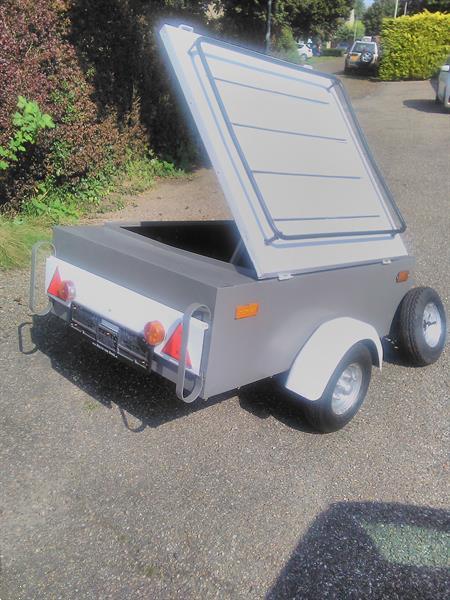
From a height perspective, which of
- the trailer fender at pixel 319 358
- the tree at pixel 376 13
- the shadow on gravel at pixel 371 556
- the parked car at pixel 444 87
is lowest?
the shadow on gravel at pixel 371 556

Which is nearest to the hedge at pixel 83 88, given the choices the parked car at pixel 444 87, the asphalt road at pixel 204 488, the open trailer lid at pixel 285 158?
the asphalt road at pixel 204 488

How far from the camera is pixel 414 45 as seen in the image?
24.1m

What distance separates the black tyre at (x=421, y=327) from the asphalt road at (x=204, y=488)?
0.57ft

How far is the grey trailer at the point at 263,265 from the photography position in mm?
2955

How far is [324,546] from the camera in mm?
2762

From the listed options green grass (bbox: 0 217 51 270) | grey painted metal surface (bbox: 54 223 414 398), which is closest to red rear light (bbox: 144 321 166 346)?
grey painted metal surface (bbox: 54 223 414 398)

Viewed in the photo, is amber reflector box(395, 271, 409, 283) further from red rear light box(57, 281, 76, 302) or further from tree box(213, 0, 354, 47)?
tree box(213, 0, 354, 47)

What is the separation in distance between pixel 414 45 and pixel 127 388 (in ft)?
80.4

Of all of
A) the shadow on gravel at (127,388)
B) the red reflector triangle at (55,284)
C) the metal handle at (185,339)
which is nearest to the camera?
the metal handle at (185,339)

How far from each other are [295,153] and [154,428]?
189cm

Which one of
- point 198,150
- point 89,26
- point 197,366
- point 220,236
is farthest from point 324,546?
point 198,150

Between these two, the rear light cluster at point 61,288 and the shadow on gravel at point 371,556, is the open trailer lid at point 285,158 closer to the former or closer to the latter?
the rear light cluster at point 61,288

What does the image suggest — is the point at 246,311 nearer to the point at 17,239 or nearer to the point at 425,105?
the point at 17,239

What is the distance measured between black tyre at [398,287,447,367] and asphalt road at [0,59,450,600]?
0.57ft
